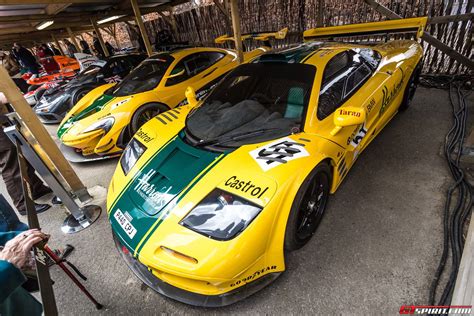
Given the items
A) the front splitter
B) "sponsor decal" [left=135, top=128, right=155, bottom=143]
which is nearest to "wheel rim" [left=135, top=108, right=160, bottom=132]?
"sponsor decal" [left=135, top=128, right=155, bottom=143]

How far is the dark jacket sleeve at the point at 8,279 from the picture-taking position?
0.82 metres

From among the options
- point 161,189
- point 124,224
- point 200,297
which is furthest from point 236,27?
point 200,297

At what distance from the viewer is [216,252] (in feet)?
4.09

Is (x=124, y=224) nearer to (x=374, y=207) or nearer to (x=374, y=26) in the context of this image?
(x=374, y=207)

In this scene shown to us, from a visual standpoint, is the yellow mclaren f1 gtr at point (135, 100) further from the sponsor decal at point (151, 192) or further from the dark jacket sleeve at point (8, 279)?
the dark jacket sleeve at point (8, 279)

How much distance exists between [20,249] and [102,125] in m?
2.48

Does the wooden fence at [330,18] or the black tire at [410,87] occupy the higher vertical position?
the wooden fence at [330,18]

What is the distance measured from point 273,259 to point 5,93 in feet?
8.39

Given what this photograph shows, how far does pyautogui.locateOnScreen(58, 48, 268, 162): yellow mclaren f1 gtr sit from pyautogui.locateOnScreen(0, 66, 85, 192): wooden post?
673 mm

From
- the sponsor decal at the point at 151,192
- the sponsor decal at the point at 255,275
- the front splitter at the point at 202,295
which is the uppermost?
the sponsor decal at the point at 151,192

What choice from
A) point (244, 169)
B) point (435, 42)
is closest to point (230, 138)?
point (244, 169)

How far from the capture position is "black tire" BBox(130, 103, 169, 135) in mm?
3334

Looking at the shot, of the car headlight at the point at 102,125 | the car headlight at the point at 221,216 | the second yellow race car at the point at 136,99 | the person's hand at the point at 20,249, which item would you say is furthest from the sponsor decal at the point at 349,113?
the car headlight at the point at 102,125

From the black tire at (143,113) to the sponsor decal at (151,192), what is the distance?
184 centimetres
